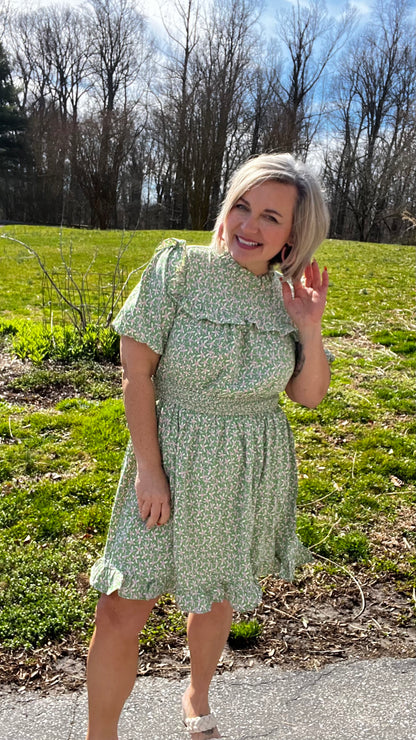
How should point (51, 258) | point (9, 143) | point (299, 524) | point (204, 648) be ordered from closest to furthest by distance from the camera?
point (204, 648) → point (299, 524) → point (51, 258) → point (9, 143)

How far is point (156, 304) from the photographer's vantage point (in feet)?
5.46

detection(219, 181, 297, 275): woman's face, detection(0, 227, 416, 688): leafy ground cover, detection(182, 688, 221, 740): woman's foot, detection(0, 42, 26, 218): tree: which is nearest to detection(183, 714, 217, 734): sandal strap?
detection(182, 688, 221, 740): woman's foot

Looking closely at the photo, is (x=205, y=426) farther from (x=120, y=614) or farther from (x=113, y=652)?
(x=113, y=652)

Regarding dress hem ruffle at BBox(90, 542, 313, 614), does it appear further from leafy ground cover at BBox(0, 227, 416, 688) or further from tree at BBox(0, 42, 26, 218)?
tree at BBox(0, 42, 26, 218)

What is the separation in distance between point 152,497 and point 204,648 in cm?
62

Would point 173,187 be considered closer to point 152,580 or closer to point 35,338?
point 35,338

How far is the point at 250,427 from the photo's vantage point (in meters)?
1.78

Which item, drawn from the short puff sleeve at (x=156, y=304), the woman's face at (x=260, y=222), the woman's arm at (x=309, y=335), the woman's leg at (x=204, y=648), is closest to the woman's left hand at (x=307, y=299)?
the woman's arm at (x=309, y=335)

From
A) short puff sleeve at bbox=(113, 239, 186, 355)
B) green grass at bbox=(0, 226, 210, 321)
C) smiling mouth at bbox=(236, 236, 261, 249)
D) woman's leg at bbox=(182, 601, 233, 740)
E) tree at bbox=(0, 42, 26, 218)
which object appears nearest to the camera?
short puff sleeve at bbox=(113, 239, 186, 355)

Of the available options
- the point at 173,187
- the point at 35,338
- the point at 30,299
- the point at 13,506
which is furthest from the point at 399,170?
the point at 13,506

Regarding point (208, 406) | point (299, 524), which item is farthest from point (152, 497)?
point (299, 524)

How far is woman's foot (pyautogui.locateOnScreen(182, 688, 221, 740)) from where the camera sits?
6.51 feet

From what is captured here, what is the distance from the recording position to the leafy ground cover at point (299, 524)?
8.01ft

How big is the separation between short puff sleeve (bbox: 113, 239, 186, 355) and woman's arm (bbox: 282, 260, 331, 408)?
360 mm
